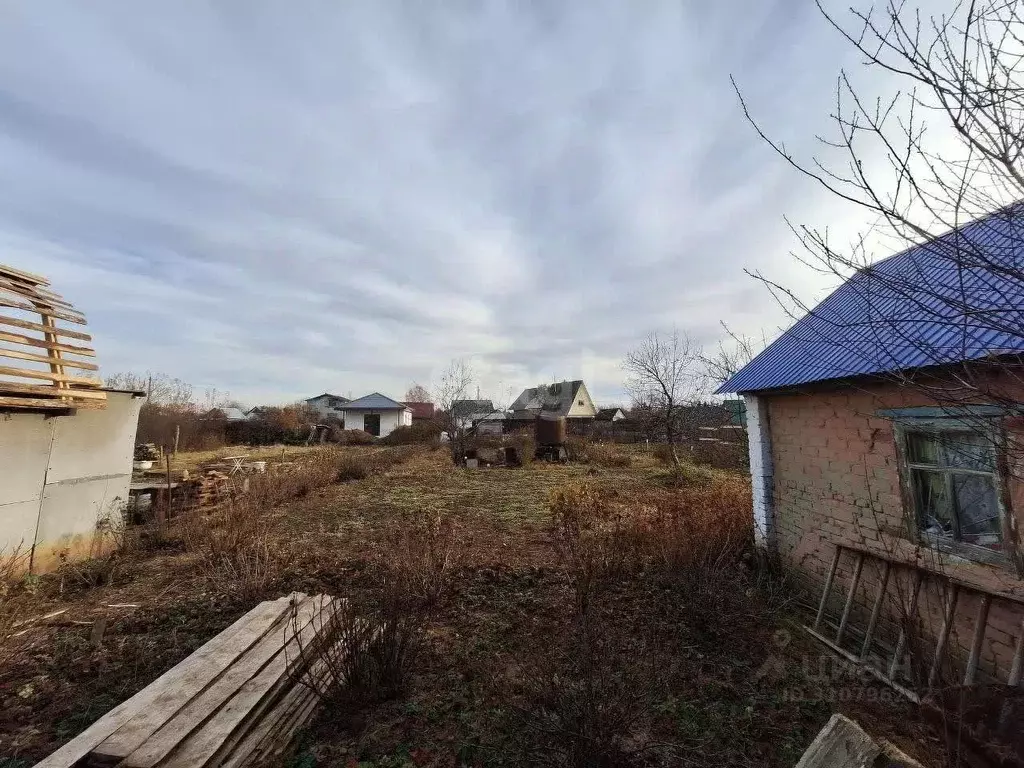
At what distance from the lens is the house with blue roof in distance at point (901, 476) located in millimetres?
2910

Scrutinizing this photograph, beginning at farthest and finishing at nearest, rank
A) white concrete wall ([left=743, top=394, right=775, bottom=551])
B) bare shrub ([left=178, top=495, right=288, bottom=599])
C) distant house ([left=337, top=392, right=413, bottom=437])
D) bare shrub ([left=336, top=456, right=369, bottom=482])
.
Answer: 1. distant house ([left=337, top=392, right=413, bottom=437])
2. bare shrub ([left=336, top=456, right=369, bottom=482])
3. white concrete wall ([left=743, top=394, right=775, bottom=551])
4. bare shrub ([left=178, top=495, right=288, bottom=599])

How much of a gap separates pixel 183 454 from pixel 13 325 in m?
19.7

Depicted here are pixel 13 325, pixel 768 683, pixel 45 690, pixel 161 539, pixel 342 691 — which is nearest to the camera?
pixel 342 691

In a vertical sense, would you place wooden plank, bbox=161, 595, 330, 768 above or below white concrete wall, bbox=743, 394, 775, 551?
below

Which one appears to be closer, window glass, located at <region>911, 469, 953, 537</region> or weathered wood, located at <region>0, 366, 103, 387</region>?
window glass, located at <region>911, 469, 953, 537</region>

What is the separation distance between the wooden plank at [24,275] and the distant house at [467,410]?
16.7 meters

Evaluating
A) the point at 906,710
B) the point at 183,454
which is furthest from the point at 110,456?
the point at 183,454

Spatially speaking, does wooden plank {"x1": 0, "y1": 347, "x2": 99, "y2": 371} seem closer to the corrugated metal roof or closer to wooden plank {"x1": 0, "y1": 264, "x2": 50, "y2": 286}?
wooden plank {"x1": 0, "y1": 264, "x2": 50, "y2": 286}

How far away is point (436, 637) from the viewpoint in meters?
4.45

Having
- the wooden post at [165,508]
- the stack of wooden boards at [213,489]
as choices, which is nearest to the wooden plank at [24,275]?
the wooden post at [165,508]

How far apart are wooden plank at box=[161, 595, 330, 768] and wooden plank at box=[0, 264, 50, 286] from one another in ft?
21.2

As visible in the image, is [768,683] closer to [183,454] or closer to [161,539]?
[161,539]

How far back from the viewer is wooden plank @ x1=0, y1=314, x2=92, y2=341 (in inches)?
220

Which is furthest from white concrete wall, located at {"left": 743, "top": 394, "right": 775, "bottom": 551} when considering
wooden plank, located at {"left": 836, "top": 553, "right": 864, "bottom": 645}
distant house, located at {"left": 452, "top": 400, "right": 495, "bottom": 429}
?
distant house, located at {"left": 452, "top": 400, "right": 495, "bottom": 429}
